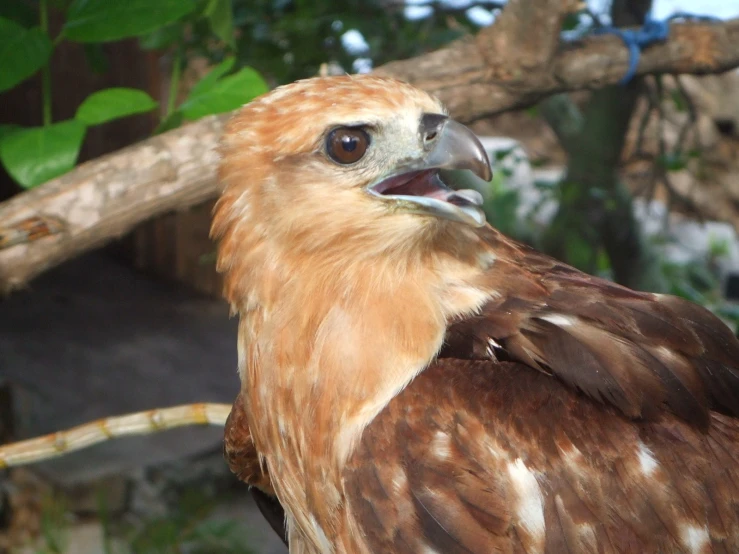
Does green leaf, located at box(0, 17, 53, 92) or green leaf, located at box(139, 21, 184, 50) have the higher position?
green leaf, located at box(0, 17, 53, 92)

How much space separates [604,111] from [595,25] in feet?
1.38

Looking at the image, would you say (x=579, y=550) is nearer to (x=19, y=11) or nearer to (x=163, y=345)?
(x=19, y=11)

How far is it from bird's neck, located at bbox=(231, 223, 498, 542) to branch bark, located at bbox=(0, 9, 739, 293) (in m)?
0.75

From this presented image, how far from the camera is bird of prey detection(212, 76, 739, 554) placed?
1337mm

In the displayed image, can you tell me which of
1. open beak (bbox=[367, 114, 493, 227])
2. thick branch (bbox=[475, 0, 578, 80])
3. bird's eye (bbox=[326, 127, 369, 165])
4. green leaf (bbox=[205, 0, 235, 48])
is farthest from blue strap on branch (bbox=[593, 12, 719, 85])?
bird's eye (bbox=[326, 127, 369, 165])

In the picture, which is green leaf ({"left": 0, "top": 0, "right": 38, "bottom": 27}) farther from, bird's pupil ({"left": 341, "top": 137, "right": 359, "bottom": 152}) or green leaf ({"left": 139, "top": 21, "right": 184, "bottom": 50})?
bird's pupil ({"left": 341, "top": 137, "right": 359, "bottom": 152})

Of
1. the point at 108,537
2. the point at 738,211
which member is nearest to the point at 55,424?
the point at 108,537

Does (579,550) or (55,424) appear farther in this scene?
(55,424)

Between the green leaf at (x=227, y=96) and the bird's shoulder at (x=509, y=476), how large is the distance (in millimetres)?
887

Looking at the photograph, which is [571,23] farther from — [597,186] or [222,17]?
[222,17]

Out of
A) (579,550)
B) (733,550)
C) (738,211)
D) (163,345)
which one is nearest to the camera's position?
(579,550)

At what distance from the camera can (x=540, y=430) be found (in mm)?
1360

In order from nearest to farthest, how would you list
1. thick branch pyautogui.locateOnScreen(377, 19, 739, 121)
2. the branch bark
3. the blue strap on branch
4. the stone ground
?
the branch bark, thick branch pyautogui.locateOnScreen(377, 19, 739, 121), the blue strap on branch, the stone ground

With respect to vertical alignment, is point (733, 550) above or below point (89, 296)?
above
